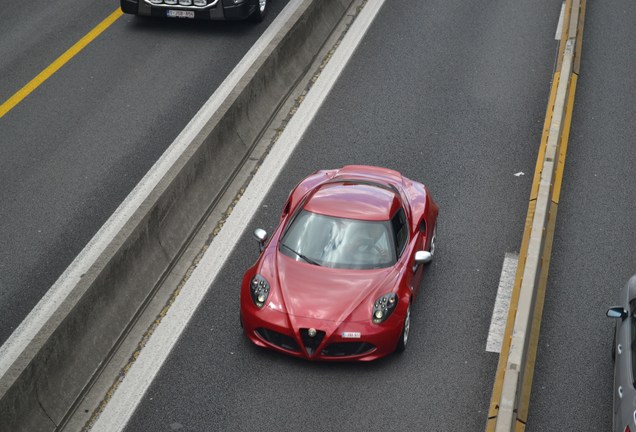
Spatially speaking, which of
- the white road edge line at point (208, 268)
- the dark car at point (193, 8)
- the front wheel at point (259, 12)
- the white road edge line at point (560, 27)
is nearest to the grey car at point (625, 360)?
the white road edge line at point (208, 268)

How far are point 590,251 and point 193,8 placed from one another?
963cm

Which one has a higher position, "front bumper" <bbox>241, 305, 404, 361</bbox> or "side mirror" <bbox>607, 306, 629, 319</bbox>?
"side mirror" <bbox>607, 306, 629, 319</bbox>

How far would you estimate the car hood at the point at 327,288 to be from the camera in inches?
412

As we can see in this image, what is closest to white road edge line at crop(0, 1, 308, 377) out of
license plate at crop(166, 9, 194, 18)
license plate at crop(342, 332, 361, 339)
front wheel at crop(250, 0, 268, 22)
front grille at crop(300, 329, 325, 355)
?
front wheel at crop(250, 0, 268, 22)

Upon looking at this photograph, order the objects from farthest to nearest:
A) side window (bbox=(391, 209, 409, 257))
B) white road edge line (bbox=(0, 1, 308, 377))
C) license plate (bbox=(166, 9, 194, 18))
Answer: license plate (bbox=(166, 9, 194, 18)) < side window (bbox=(391, 209, 409, 257)) < white road edge line (bbox=(0, 1, 308, 377))

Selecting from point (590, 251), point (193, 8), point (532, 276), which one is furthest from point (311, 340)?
point (193, 8)

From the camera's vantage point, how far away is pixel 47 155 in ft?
48.5

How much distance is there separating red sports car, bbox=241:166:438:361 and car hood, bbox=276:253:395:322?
1 centimetres

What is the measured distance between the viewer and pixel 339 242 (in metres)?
11.3

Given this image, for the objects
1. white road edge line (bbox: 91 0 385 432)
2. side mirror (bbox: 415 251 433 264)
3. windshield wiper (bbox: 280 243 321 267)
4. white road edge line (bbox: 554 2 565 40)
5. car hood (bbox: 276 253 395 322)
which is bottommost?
white road edge line (bbox: 91 0 385 432)

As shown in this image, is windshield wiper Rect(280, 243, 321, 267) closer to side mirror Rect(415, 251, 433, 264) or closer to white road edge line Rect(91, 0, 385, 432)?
side mirror Rect(415, 251, 433, 264)

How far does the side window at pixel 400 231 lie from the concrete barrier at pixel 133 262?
2796mm

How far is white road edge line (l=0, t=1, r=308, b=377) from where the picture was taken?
10578mm

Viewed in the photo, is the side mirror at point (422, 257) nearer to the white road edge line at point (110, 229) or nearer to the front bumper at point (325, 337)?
the front bumper at point (325, 337)
